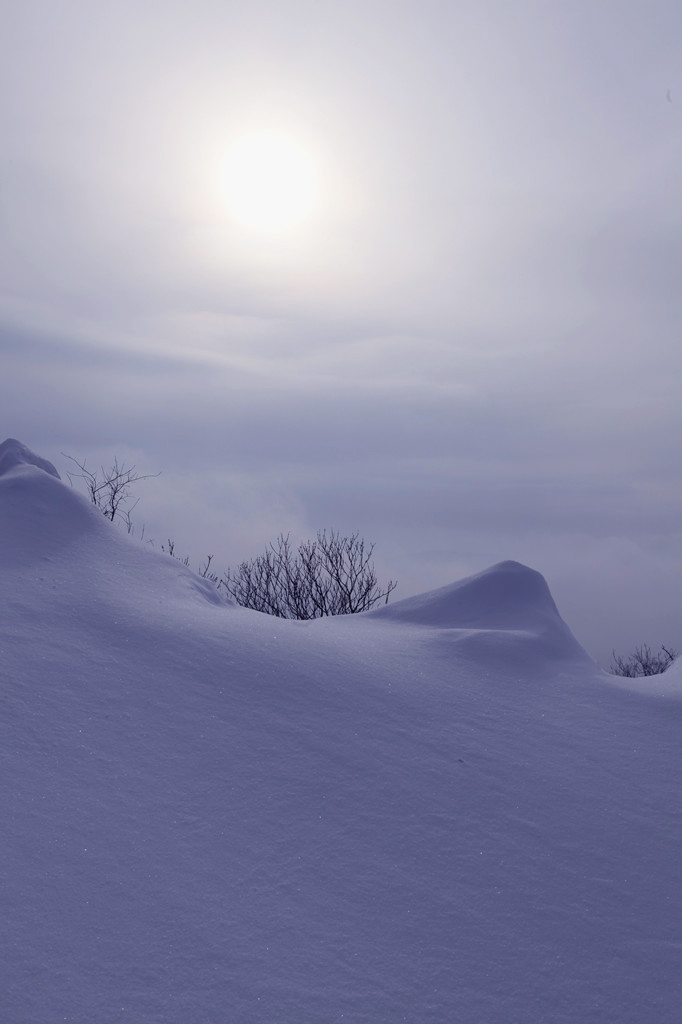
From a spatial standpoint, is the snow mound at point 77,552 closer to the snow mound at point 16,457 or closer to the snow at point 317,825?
the snow at point 317,825

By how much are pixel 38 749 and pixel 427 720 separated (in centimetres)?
154

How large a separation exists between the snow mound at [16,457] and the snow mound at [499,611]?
2.79 meters

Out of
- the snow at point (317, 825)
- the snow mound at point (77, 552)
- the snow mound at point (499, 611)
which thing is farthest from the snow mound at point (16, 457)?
the snow mound at point (499, 611)

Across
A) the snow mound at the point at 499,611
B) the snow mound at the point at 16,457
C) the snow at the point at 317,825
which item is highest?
the snow mound at the point at 16,457

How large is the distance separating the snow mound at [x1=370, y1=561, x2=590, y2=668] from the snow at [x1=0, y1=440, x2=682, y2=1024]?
201 mm

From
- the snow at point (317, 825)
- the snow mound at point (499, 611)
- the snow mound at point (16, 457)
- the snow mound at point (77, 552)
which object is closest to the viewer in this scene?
the snow at point (317, 825)

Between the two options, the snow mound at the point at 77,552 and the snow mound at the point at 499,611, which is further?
the snow mound at the point at 499,611

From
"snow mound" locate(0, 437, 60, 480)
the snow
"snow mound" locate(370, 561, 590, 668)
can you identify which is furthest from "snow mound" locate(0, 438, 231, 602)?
"snow mound" locate(370, 561, 590, 668)

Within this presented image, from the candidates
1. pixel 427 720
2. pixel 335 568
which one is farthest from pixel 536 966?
pixel 335 568

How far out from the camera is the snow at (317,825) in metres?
2.22

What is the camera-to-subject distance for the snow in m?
2.22

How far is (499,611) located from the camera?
512cm

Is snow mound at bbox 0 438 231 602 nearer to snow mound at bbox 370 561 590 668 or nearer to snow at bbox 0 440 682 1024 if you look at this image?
snow at bbox 0 440 682 1024

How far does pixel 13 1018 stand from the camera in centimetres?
200
